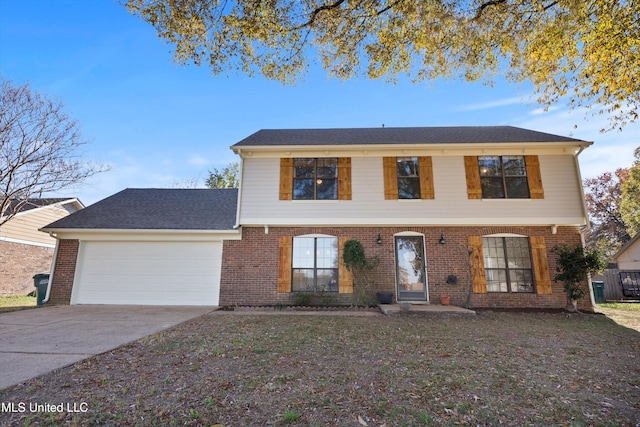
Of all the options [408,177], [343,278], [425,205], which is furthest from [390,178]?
[343,278]

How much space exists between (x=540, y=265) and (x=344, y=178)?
647cm

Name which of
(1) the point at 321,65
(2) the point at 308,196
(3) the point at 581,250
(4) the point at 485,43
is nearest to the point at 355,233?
(2) the point at 308,196

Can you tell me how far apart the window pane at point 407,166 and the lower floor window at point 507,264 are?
3.03m

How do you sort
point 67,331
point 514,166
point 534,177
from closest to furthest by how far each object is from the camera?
1. point 67,331
2. point 534,177
3. point 514,166

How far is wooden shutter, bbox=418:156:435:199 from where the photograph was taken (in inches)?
362

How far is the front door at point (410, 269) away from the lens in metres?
9.00

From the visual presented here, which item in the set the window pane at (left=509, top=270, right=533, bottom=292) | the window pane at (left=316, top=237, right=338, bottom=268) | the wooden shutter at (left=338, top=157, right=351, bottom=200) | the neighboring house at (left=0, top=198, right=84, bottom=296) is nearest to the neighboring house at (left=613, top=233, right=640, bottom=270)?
the window pane at (left=509, top=270, right=533, bottom=292)

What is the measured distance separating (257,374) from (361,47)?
21.6 ft

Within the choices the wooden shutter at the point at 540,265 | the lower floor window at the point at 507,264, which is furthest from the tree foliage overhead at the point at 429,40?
the lower floor window at the point at 507,264

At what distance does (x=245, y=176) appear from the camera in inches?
376

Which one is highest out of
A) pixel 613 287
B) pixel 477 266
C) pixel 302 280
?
pixel 477 266

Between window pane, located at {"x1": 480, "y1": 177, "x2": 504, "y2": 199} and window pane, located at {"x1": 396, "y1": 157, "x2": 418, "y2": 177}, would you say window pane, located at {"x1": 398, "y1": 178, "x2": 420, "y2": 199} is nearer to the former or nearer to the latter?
window pane, located at {"x1": 396, "y1": 157, "x2": 418, "y2": 177}

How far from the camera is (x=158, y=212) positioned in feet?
34.1

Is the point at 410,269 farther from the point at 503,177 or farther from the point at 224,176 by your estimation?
the point at 224,176
